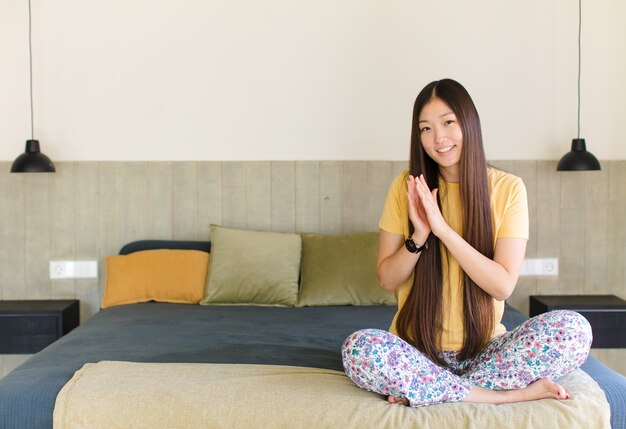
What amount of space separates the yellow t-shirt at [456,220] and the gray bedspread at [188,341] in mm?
381

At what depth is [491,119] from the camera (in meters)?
3.88

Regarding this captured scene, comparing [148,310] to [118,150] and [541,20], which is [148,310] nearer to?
[118,150]

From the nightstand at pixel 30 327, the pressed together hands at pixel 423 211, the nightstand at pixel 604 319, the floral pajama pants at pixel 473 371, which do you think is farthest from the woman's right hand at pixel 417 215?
the nightstand at pixel 30 327

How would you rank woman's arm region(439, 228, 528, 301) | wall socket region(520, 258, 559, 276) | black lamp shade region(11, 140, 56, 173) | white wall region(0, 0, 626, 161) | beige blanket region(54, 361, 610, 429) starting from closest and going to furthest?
beige blanket region(54, 361, 610, 429)
woman's arm region(439, 228, 528, 301)
black lamp shade region(11, 140, 56, 173)
white wall region(0, 0, 626, 161)
wall socket region(520, 258, 559, 276)

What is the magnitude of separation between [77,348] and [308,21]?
210 centimetres

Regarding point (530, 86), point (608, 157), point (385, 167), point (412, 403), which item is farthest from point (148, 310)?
point (608, 157)

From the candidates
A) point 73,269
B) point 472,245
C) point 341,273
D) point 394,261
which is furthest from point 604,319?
point 73,269

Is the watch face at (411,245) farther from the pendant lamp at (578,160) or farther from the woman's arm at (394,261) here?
the pendant lamp at (578,160)

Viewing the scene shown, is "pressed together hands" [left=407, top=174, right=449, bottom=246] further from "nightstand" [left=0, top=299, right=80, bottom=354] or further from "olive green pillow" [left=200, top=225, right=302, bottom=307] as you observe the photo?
"nightstand" [left=0, top=299, right=80, bottom=354]

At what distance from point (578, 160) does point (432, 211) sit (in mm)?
1868

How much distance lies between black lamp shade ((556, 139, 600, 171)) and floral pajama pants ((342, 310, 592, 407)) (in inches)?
71.5

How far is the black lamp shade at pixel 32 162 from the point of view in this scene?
3.62 metres

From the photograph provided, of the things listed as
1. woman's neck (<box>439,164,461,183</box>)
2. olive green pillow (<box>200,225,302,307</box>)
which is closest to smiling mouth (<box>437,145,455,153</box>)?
woman's neck (<box>439,164,461,183</box>)

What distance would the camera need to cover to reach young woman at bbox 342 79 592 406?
2023 mm
